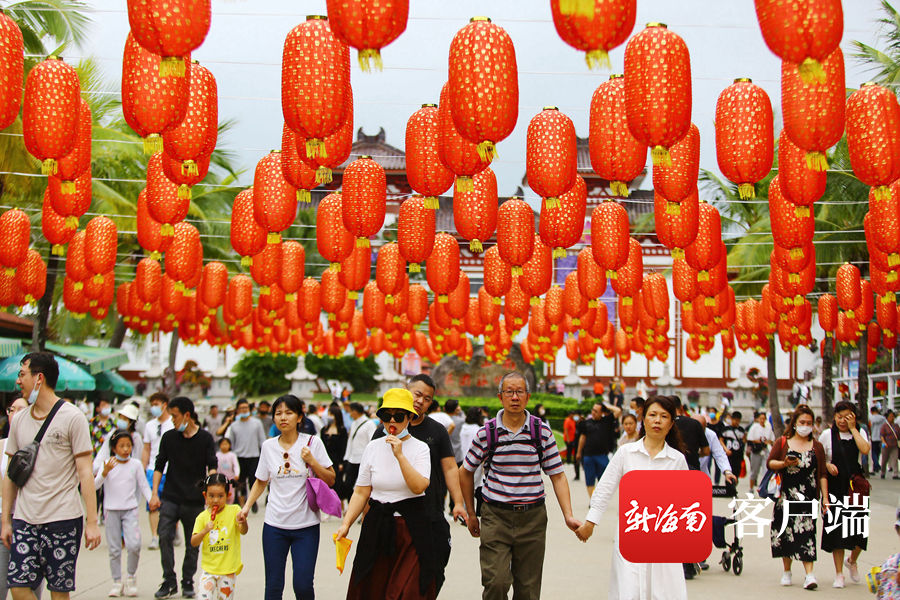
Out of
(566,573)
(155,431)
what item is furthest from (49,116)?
(566,573)

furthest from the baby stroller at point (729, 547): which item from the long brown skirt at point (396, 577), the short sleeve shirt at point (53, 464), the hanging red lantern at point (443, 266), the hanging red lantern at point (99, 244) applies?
the hanging red lantern at point (99, 244)

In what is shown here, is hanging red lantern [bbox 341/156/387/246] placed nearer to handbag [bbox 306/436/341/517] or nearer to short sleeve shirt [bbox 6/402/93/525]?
handbag [bbox 306/436/341/517]

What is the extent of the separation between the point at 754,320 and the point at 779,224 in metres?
8.72

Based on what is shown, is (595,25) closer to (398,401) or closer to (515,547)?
(398,401)

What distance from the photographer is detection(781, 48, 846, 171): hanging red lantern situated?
6828mm

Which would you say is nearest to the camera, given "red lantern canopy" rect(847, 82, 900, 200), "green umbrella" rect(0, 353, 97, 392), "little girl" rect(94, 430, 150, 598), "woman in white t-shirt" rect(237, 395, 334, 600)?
"woman in white t-shirt" rect(237, 395, 334, 600)

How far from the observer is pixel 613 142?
26.9ft

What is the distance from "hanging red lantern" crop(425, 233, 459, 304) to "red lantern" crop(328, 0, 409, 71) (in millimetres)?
7294

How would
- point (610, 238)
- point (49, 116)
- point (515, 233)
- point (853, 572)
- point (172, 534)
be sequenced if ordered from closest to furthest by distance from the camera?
point (49, 116), point (172, 534), point (853, 572), point (515, 233), point (610, 238)

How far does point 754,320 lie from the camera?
727 inches

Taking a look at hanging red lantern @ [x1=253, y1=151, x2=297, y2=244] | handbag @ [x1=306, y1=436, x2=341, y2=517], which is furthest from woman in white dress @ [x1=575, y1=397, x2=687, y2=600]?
hanging red lantern @ [x1=253, y1=151, x2=297, y2=244]

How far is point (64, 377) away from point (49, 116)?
11709mm

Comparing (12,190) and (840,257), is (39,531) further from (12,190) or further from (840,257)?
(840,257)

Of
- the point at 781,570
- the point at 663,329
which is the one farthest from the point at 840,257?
the point at 781,570
